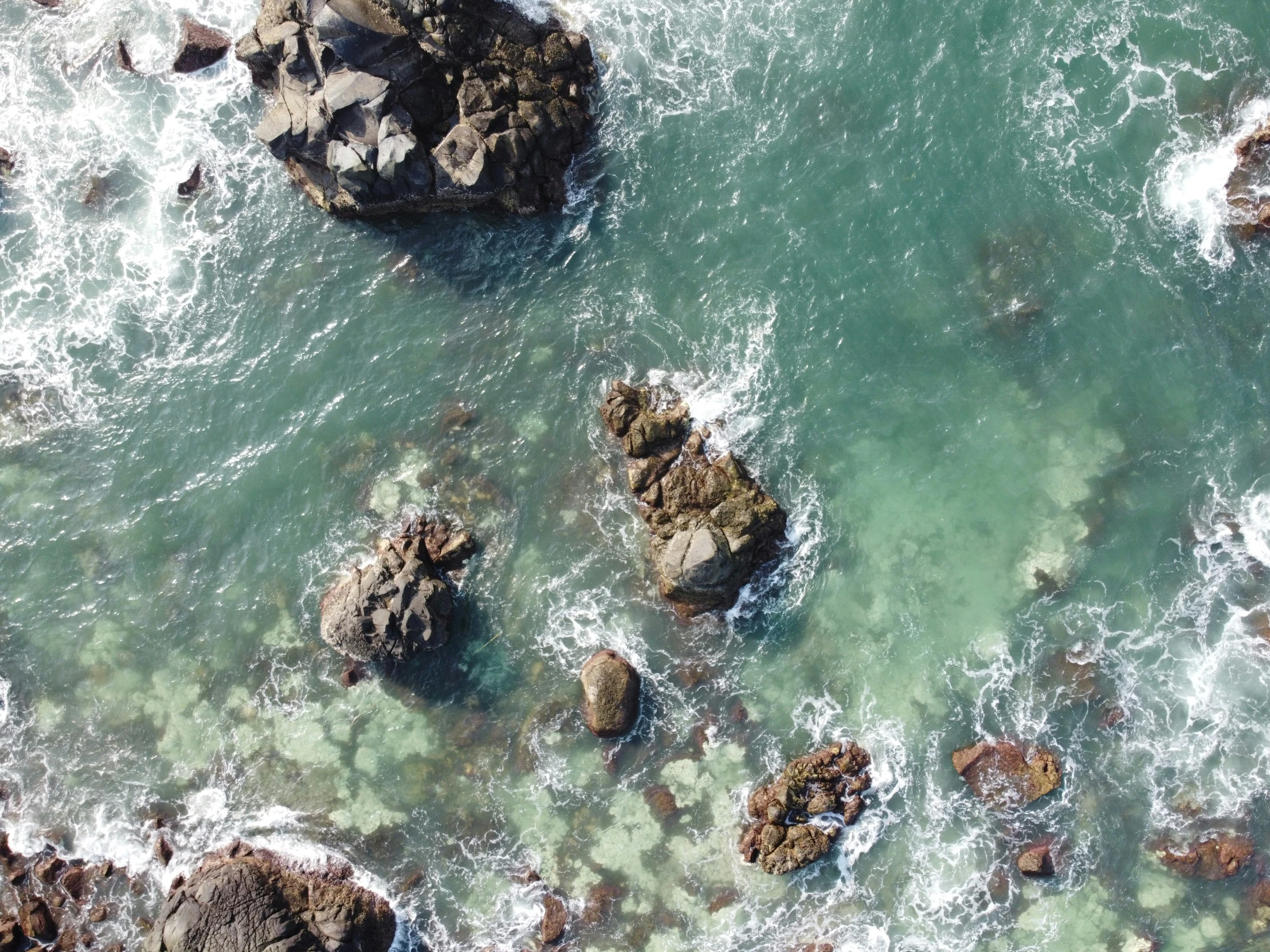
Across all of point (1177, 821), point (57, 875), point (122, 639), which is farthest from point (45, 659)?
point (1177, 821)

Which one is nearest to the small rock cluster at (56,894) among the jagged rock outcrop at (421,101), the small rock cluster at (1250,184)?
the jagged rock outcrop at (421,101)

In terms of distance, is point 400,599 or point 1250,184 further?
point 1250,184

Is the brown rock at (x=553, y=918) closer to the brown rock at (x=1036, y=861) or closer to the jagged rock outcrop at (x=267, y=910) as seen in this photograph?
A: the jagged rock outcrop at (x=267, y=910)

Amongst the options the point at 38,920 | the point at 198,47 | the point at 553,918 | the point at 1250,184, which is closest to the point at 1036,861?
the point at 553,918

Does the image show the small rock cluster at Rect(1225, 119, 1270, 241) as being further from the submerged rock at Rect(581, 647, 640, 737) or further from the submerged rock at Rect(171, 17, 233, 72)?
the submerged rock at Rect(171, 17, 233, 72)

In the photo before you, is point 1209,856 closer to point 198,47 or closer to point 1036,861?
point 1036,861

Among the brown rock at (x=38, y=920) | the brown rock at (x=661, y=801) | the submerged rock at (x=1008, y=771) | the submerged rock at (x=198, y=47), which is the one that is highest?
the submerged rock at (x=198, y=47)
